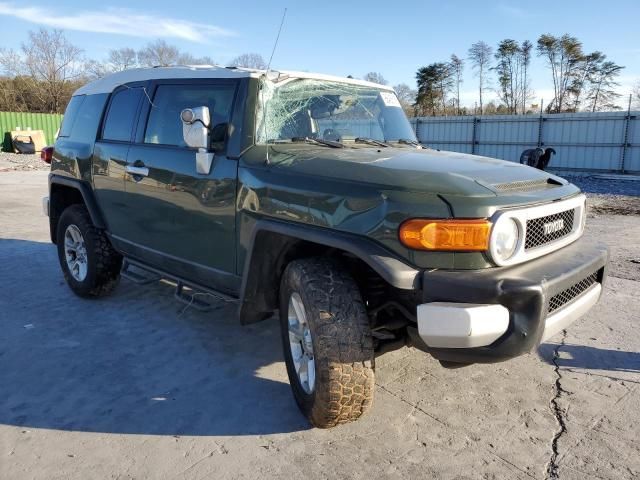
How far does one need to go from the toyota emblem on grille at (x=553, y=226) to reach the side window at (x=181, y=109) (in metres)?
2.06

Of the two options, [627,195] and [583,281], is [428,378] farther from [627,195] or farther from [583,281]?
[627,195]

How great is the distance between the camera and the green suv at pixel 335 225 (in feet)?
8.45

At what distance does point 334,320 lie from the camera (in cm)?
279

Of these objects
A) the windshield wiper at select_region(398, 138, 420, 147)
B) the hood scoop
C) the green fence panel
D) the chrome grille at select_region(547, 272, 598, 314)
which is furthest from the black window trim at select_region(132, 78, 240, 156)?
the green fence panel

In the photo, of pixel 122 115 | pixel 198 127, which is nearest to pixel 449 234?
pixel 198 127

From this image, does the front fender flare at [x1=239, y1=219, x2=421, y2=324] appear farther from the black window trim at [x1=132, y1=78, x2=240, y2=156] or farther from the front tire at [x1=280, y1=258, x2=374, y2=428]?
the black window trim at [x1=132, y1=78, x2=240, y2=156]

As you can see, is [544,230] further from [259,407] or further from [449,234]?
[259,407]

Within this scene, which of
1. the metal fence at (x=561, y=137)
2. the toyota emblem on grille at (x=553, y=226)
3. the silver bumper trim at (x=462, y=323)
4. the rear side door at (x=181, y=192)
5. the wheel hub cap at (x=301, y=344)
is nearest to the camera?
the silver bumper trim at (x=462, y=323)

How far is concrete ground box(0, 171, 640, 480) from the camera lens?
2.74 m

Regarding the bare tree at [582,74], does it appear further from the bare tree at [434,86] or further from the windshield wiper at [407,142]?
the windshield wiper at [407,142]

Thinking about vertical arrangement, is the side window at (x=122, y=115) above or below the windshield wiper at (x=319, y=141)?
above

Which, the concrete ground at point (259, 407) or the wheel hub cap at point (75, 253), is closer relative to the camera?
the concrete ground at point (259, 407)

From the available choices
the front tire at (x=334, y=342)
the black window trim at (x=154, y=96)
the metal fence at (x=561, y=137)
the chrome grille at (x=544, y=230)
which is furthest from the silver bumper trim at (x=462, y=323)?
the metal fence at (x=561, y=137)

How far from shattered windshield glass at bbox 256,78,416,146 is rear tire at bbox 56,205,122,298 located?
7.85 feet
